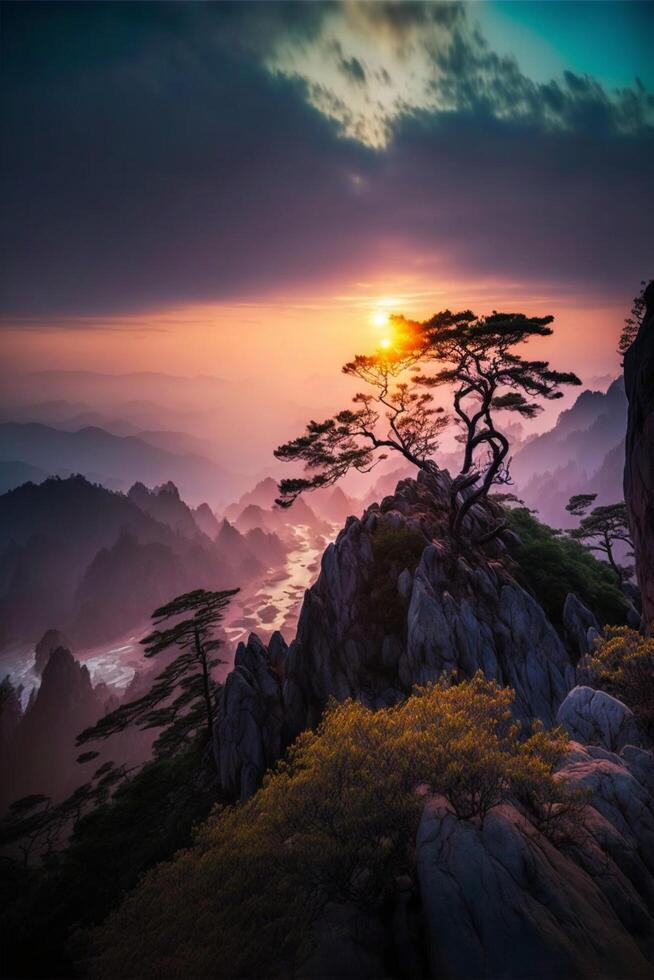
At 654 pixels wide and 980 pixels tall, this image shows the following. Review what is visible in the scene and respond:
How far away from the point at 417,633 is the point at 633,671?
9612 millimetres

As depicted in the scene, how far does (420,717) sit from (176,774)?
2221cm

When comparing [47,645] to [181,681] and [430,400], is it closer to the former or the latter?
[181,681]

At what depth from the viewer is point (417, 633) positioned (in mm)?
23172

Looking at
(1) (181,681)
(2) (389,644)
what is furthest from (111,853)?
(2) (389,644)

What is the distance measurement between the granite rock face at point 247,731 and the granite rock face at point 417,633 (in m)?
1.15

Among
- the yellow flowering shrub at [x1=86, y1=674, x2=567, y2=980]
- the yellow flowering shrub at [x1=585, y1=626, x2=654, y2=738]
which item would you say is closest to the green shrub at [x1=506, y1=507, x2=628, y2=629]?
the yellow flowering shrub at [x1=585, y1=626, x2=654, y2=738]

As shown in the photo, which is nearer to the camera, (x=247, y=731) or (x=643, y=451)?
(x=643, y=451)

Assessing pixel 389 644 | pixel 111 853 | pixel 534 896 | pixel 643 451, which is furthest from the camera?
pixel 389 644

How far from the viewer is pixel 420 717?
13461 mm

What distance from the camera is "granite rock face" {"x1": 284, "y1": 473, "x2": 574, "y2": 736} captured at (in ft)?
75.8

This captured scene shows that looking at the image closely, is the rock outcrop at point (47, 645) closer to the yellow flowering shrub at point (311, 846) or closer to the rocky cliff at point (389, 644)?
the rocky cliff at point (389, 644)

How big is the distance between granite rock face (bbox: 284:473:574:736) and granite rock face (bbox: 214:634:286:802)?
115cm

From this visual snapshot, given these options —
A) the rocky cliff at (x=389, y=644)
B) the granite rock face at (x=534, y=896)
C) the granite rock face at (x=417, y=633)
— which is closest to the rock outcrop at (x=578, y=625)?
the rocky cliff at (x=389, y=644)

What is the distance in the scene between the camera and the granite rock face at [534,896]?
8.80 metres
